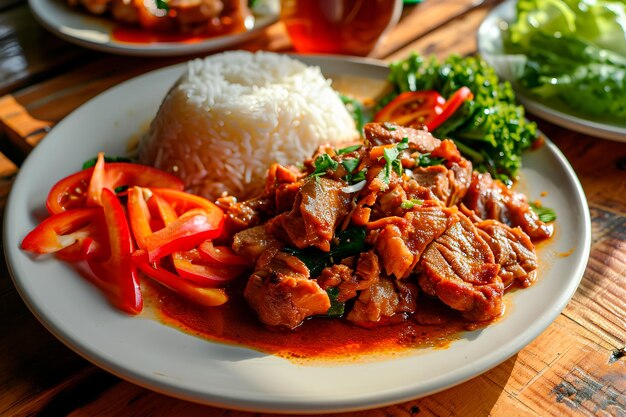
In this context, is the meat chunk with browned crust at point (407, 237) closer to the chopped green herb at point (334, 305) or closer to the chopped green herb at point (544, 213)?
the chopped green herb at point (334, 305)

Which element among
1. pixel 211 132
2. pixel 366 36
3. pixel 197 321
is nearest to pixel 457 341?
pixel 197 321

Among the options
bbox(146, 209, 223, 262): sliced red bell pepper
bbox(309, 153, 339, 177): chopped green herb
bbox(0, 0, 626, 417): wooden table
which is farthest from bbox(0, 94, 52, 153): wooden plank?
bbox(309, 153, 339, 177): chopped green herb

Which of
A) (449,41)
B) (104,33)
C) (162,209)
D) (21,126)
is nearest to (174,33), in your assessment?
(104,33)

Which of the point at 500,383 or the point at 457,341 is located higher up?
the point at 457,341

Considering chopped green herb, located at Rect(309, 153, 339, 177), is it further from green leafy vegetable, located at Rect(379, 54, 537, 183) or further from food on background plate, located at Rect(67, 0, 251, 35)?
food on background plate, located at Rect(67, 0, 251, 35)

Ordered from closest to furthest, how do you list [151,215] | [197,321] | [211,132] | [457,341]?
[457,341] → [197,321] → [151,215] → [211,132]

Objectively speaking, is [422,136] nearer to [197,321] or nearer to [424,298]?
[424,298]

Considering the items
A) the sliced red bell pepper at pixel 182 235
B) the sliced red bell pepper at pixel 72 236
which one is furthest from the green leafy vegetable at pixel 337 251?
the sliced red bell pepper at pixel 72 236

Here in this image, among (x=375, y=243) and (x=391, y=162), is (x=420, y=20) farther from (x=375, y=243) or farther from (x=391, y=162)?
(x=375, y=243)
